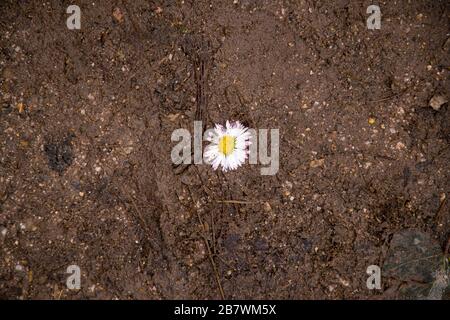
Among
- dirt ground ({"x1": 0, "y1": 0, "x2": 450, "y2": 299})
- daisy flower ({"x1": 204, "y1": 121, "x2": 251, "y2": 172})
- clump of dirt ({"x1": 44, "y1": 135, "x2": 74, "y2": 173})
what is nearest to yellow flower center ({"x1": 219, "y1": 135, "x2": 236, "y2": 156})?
daisy flower ({"x1": 204, "y1": 121, "x2": 251, "y2": 172})

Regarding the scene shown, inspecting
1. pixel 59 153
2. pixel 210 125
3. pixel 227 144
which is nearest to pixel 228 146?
pixel 227 144

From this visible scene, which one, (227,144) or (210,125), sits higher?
(210,125)

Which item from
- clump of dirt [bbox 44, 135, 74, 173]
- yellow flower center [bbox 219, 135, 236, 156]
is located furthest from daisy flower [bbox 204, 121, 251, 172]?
clump of dirt [bbox 44, 135, 74, 173]

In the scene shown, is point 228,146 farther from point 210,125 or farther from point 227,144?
point 210,125

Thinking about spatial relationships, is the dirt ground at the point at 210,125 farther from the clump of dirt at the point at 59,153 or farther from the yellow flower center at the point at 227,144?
the yellow flower center at the point at 227,144

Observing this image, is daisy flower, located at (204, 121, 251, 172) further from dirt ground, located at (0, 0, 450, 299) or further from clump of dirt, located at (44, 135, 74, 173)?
clump of dirt, located at (44, 135, 74, 173)

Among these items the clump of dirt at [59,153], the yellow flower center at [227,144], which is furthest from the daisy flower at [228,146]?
the clump of dirt at [59,153]
